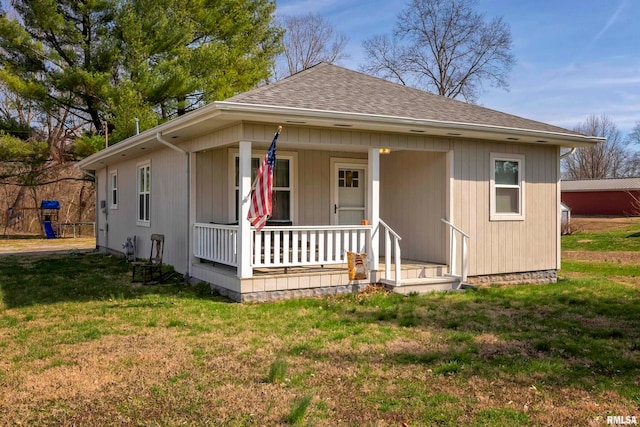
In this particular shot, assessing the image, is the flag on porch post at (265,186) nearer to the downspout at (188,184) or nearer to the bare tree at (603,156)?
the downspout at (188,184)

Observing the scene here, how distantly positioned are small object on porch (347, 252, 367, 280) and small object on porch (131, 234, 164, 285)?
3.47 meters

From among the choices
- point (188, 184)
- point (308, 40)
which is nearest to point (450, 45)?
point (308, 40)

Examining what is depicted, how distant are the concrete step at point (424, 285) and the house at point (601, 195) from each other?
30604 millimetres

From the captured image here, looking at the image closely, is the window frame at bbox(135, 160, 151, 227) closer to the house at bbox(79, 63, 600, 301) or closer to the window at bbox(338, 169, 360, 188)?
the house at bbox(79, 63, 600, 301)

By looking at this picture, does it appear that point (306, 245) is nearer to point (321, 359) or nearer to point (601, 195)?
point (321, 359)

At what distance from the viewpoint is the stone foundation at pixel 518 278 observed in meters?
9.39

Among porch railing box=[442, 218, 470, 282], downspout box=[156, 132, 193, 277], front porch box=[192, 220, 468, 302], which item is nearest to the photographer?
front porch box=[192, 220, 468, 302]

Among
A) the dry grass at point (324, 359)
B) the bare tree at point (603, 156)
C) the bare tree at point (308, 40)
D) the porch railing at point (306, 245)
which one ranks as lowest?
the dry grass at point (324, 359)

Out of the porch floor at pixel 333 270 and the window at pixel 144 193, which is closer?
the porch floor at pixel 333 270

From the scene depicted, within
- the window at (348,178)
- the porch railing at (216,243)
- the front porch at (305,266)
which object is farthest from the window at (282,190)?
the porch railing at (216,243)

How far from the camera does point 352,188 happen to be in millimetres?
10484

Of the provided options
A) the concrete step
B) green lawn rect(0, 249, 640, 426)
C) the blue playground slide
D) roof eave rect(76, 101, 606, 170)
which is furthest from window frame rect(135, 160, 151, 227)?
the blue playground slide

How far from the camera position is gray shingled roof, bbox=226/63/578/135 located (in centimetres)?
768

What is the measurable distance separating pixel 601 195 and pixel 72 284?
3665cm
